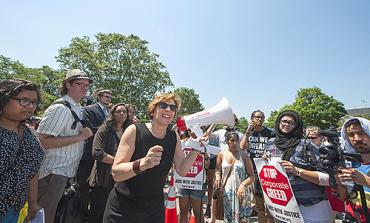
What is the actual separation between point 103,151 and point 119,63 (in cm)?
2992

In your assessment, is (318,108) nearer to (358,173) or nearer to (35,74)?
(35,74)

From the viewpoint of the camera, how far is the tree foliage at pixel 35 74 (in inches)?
1297

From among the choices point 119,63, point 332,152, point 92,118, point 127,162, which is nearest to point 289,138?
point 332,152

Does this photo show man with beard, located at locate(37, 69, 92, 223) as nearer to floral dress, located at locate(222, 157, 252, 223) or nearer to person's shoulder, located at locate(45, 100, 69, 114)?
person's shoulder, located at locate(45, 100, 69, 114)

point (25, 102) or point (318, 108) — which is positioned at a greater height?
point (318, 108)

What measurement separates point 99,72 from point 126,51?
417 centimetres

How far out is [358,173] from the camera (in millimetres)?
2178

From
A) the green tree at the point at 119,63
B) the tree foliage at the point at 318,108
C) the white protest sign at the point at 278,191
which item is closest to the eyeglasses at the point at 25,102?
the white protest sign at the point at 278,191

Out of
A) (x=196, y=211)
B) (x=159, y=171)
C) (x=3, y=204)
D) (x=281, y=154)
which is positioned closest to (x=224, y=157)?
(x=196, y=211)

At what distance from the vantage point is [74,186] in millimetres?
3232

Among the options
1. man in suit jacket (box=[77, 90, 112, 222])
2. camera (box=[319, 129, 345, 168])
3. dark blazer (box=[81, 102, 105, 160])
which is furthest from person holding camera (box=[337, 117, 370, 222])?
dark blazer (box=[81, 102, 105, 160])

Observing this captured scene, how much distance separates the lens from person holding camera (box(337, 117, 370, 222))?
2.23 meters

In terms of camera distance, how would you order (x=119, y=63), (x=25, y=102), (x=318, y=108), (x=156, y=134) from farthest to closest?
(x=318, y=108), (x=119, y=63), (x=156, y=134), (x=25, y=102)

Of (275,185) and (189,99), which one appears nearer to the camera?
(275,185)
